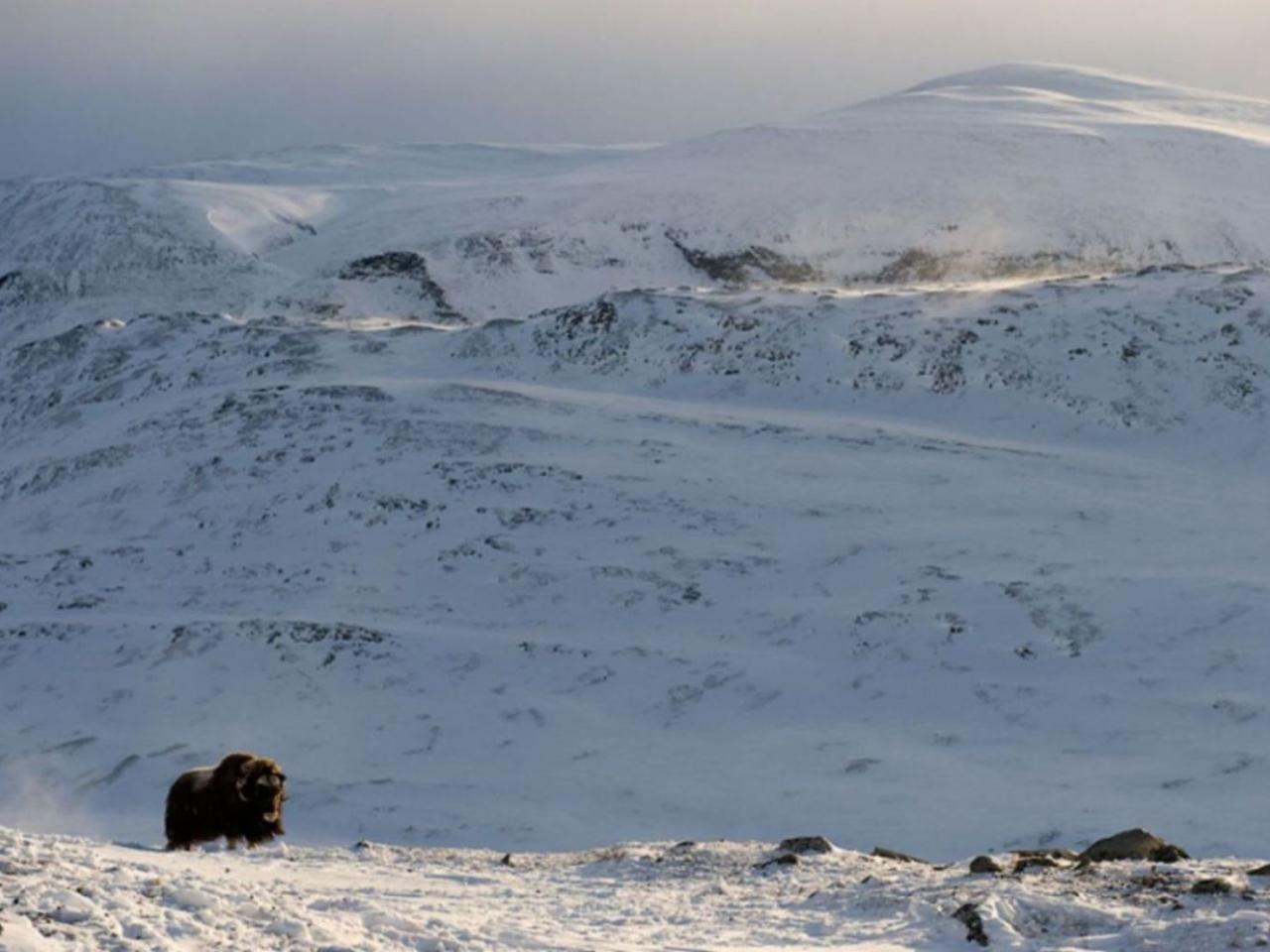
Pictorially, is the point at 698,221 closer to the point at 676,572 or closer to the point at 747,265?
the point at 747,265

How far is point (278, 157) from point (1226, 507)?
106 meters

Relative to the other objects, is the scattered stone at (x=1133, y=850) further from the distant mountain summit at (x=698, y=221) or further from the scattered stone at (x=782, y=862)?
the distant mountain summit at (x=698, y=221)

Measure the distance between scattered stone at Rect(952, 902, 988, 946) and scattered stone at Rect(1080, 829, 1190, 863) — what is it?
8.64 ft

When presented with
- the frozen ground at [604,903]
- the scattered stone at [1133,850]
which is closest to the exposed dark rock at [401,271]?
the frozen ground at [604,903]

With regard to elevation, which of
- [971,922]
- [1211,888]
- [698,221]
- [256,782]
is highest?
[698,221]

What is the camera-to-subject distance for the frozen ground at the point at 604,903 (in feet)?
33.3

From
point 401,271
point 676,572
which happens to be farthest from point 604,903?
point 401,271

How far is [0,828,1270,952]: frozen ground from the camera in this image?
10.2 meters

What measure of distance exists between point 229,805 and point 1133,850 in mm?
7624

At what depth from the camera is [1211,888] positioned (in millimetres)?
12141

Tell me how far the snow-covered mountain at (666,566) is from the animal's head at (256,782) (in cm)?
692

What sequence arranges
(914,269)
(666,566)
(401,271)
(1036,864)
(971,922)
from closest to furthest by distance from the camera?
(971,922), (1036,864), (666,566), (914,269), (401,271)

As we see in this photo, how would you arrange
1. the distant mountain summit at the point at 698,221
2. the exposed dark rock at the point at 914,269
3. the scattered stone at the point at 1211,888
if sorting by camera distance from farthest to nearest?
the distant mountain summit at the point at 698,221 < the exposed dark rock at the point at 914,269 < the scattered stone at the point at 1211,888

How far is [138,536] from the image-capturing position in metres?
33.9
